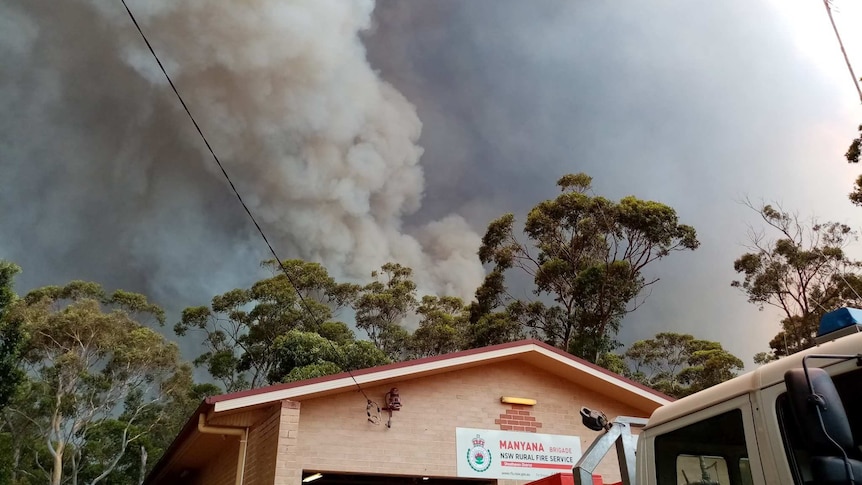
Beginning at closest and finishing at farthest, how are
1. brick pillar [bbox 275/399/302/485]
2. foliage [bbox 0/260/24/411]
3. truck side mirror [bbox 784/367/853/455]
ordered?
truck side mirror [bbox 784/367/853/455] < brick pillar [bbox 275/399/302/485] < foliage [bbox 0/260/24/411]

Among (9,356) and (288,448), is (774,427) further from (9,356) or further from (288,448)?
(9,356)

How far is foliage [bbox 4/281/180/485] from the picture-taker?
37.0m

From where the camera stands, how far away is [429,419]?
10.6m

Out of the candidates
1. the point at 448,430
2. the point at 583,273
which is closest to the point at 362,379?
the point at 448,430

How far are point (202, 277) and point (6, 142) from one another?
99.0ft

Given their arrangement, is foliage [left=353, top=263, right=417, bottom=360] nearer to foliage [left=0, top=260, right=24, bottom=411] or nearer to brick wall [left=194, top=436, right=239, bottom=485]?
foliage [left=0, top=260, right=24, bottom=411]

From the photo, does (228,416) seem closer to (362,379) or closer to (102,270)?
(362,379)

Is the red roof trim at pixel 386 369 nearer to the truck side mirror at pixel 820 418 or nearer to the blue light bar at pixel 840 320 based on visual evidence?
the blue light bar at pixel 840 320

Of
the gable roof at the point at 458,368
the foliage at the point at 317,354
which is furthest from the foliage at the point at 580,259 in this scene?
the gable roof at the point at 458,368

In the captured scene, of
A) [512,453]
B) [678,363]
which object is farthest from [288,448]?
[678,363]

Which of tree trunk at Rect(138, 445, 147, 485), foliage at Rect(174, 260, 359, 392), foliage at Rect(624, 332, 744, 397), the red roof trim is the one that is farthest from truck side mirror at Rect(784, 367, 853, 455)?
tree trunk at Rect(138, 445, 147, 485)

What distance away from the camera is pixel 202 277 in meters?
94.2

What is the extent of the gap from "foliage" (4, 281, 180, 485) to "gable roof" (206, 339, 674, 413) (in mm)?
32024

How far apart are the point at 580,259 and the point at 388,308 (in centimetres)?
1782
